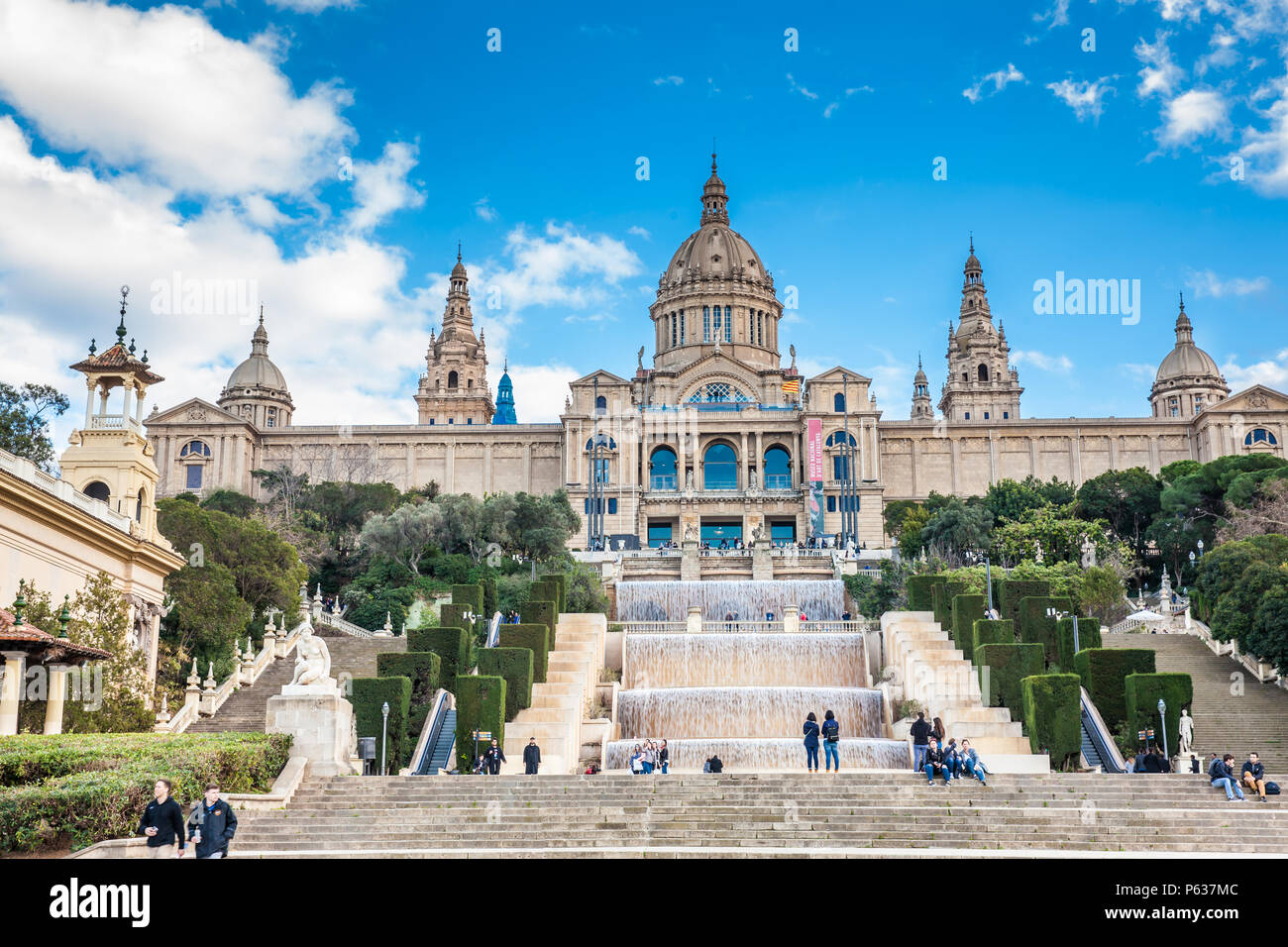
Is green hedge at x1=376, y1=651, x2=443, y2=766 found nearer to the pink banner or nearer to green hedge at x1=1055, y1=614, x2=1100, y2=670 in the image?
green hedge at x1=1055, y1=614, x2=1100, y2=670

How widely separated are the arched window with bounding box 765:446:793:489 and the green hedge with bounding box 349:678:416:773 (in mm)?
57500

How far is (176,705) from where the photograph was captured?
37156 mm

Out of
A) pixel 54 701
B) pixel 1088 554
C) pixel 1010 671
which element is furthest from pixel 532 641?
pixel 1088 554

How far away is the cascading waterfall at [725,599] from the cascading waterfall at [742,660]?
9615mm

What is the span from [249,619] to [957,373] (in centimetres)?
7132

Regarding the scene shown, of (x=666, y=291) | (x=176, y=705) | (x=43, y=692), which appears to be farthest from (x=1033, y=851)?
(x=666, y=291)

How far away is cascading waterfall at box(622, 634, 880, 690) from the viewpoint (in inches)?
1571

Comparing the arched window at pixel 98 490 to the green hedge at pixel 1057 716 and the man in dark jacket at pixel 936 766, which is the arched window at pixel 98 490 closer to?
the man in dark jacket at pixel 936 766

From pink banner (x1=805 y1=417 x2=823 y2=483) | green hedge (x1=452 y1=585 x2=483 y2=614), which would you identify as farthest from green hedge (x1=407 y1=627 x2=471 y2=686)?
pink banner (x1=805 y1=417 x2=823 y2=483)

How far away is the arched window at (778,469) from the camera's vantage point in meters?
87.1

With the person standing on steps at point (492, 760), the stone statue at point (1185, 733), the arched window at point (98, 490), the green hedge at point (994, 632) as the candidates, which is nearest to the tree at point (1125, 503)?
the green hedge at point (994, 632)

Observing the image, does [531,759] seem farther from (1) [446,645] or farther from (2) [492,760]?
(1) [446,645]

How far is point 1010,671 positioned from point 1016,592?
863 centimetres
